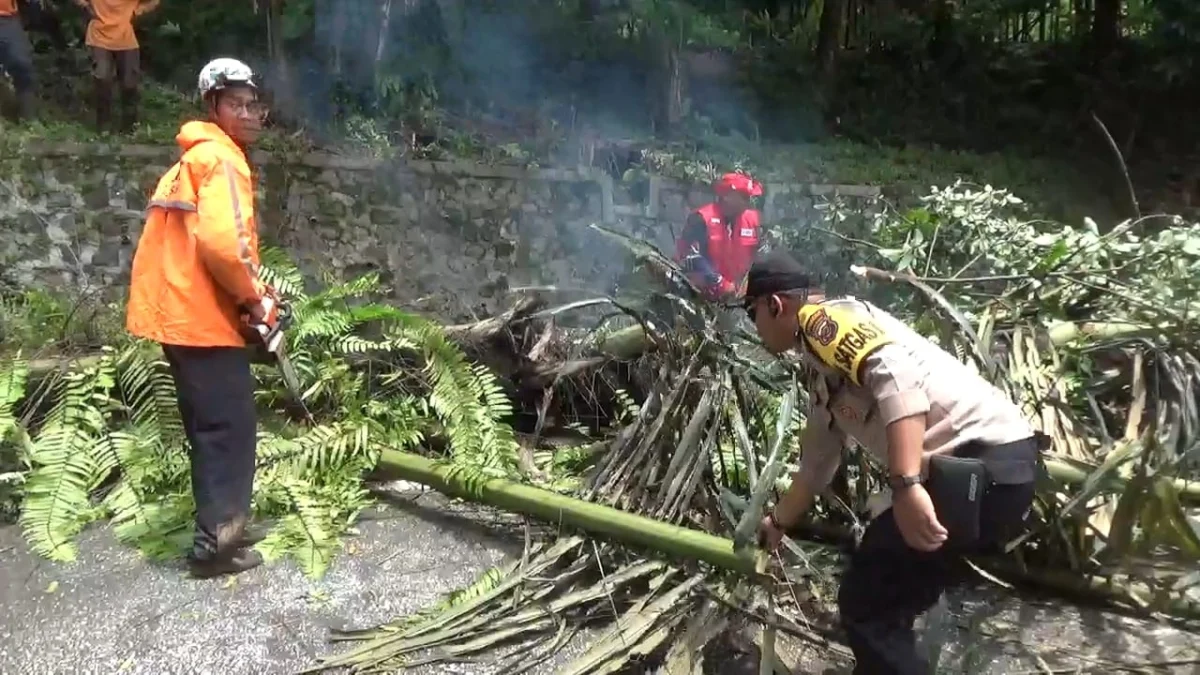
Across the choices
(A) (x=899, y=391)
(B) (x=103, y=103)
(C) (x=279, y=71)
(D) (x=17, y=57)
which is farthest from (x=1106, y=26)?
(A) (x=899, y=391)

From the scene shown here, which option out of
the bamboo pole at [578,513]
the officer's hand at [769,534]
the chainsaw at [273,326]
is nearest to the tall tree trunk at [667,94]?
the bamboo pole at [578,513]

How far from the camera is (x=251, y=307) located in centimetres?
352

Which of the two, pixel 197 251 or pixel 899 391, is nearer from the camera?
pixel 899 391

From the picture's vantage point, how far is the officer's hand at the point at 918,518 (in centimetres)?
244

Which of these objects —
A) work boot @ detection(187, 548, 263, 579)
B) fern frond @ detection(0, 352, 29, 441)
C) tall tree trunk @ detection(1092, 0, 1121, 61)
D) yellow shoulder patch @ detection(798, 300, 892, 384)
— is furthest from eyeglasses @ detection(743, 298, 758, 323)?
tall tree trunk @ detection(1092, 0, 1121, 61)

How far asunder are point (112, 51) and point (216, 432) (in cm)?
637

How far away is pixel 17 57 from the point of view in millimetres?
8156


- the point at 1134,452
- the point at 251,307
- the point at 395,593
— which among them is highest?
the point at 251,307

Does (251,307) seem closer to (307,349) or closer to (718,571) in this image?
(307,349)

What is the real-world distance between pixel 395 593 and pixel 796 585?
1.35 m

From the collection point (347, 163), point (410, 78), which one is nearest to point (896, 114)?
point (410, 78)

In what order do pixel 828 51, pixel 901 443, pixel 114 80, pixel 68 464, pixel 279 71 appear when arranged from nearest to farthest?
pixel 901 443 < pixel 68 464 < pixel 114 80 < pixel 279 71 < pixel 828 51

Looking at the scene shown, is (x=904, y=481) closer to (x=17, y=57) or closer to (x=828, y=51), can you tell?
(x=17, y=57)

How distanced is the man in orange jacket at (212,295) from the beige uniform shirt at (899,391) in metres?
1.94
